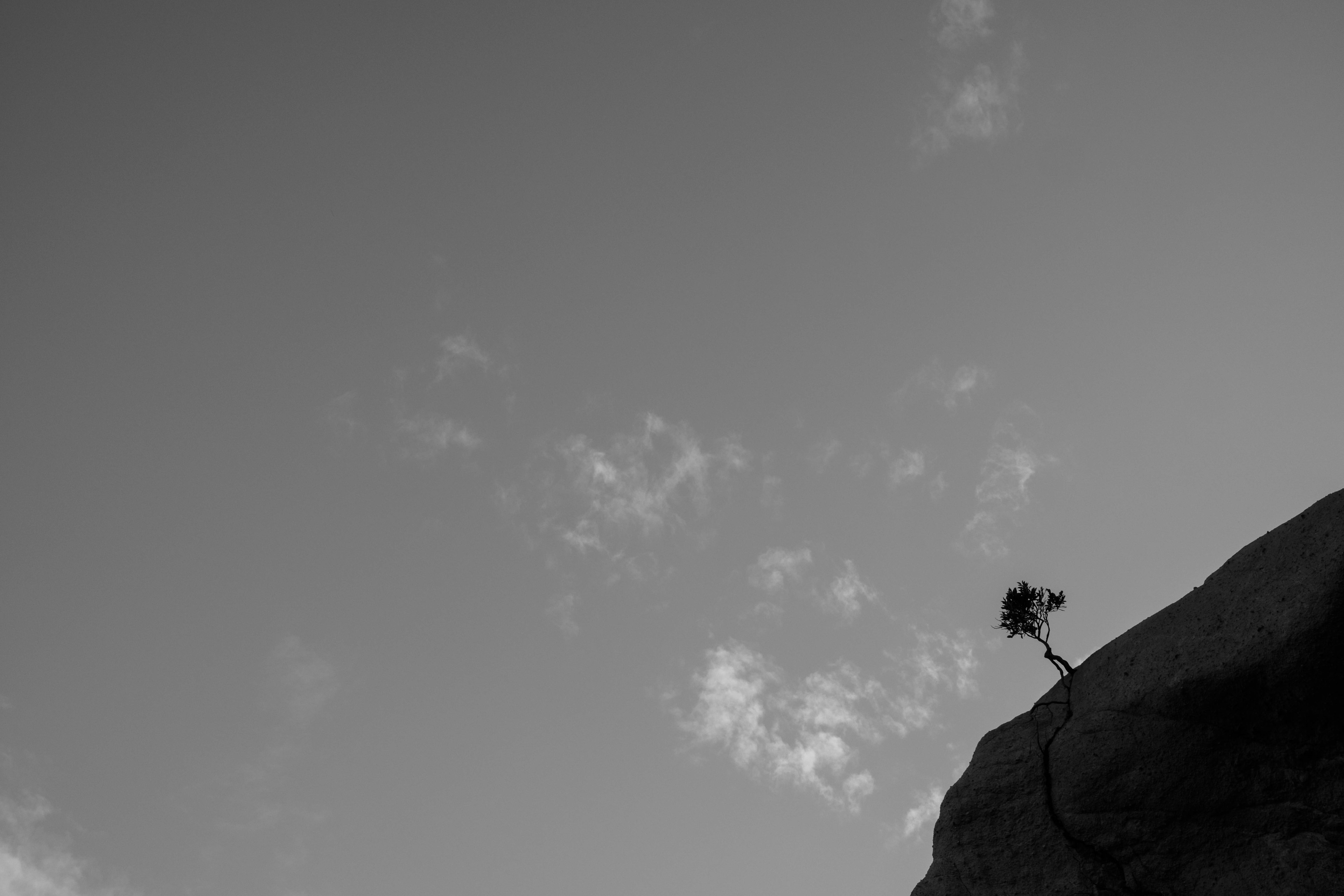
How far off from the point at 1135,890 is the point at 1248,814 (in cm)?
235

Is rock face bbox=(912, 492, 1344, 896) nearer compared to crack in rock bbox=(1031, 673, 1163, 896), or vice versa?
rock face bbox=(912, 492, 1344, 896)

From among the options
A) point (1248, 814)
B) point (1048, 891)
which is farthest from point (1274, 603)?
point (1048, 891)

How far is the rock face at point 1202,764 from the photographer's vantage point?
49.2ft

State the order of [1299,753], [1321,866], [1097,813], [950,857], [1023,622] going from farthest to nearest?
[1023,622], [950,857], [1097,813], [1299,753], [1321,866]

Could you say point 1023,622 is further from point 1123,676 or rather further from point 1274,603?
point 1274,603

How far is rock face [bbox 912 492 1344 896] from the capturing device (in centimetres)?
1500

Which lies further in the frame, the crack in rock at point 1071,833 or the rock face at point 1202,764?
the crack in rock at point 1071,833

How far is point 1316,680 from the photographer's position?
15117 mm

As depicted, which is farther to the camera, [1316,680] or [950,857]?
[950,857]

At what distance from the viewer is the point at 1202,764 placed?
52.3 ft

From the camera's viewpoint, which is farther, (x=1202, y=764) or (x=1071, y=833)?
(x=1071, y=833)

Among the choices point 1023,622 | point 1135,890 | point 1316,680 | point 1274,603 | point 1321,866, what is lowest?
point 1321,866

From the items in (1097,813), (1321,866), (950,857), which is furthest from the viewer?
(950,857)

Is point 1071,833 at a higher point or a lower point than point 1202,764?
higher
